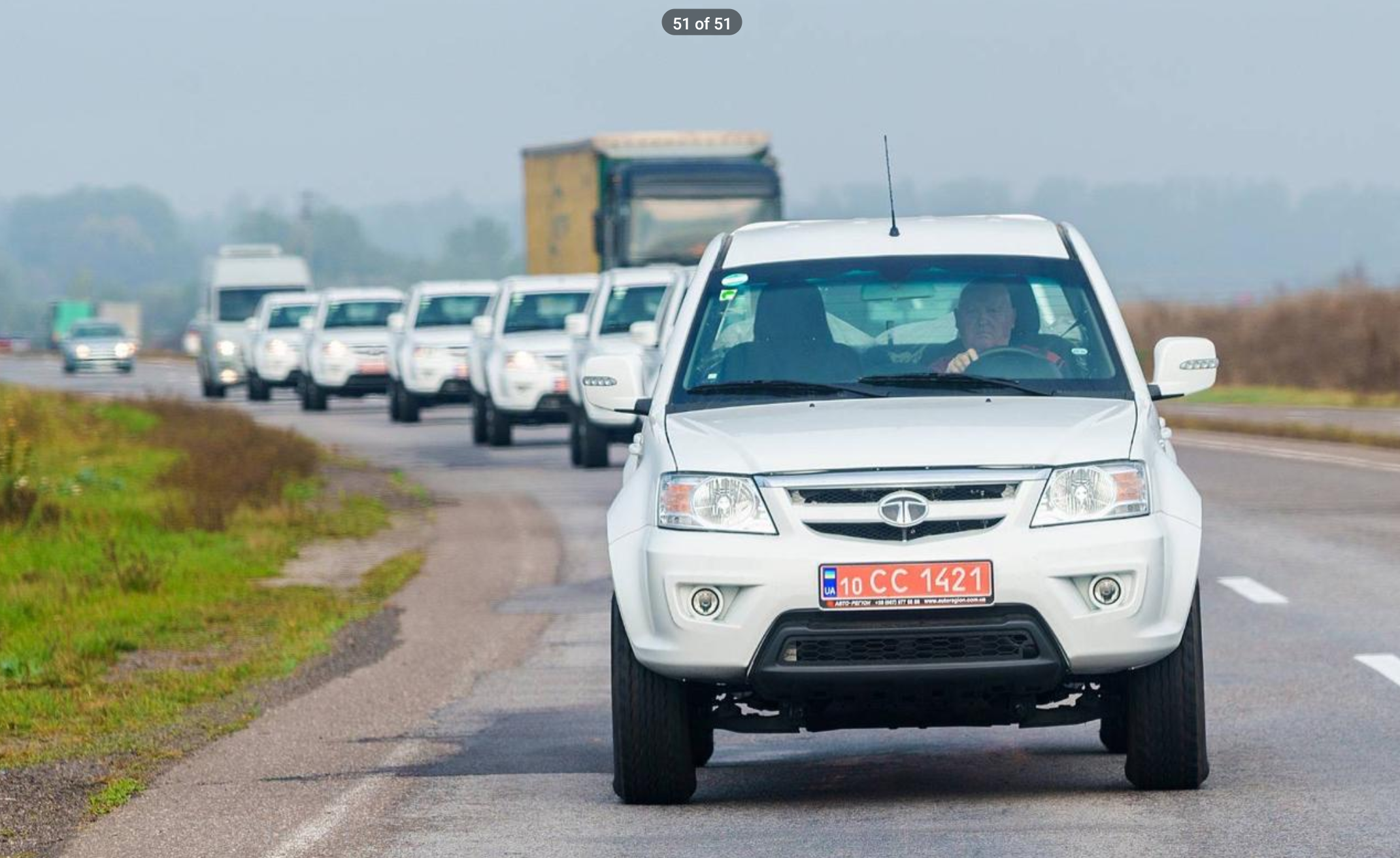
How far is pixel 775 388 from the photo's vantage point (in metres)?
8.33

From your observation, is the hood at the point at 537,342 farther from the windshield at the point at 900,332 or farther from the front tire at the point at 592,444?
the windshield at the point at 900,332

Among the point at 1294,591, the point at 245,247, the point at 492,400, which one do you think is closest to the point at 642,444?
the point at 1294,591

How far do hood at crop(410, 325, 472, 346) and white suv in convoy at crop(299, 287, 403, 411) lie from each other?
14.7 ft

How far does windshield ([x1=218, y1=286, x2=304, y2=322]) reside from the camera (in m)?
53.2

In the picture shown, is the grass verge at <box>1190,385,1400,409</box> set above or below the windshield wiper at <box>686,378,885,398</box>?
below

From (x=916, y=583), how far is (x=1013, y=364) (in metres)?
1.25

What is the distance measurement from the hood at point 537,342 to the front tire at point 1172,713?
21753mm

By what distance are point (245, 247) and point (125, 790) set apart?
49342 millimetres

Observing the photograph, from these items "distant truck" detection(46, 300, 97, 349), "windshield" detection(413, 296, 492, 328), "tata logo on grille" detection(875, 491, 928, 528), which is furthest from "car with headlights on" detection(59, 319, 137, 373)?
"distant truck" detection(46, 300, 97, 349)

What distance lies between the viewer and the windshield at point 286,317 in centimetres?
4666

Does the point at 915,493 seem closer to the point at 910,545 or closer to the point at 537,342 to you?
the point at 910,545

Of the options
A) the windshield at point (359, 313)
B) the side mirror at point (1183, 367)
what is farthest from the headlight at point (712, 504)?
the windshield at point (359, 313)

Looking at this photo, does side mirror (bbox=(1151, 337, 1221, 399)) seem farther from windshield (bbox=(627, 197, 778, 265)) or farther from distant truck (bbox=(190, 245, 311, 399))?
distant truck (bbox=(190, 245, 311, 399))

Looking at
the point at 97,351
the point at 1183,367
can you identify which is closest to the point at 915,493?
the point at 1183,367
